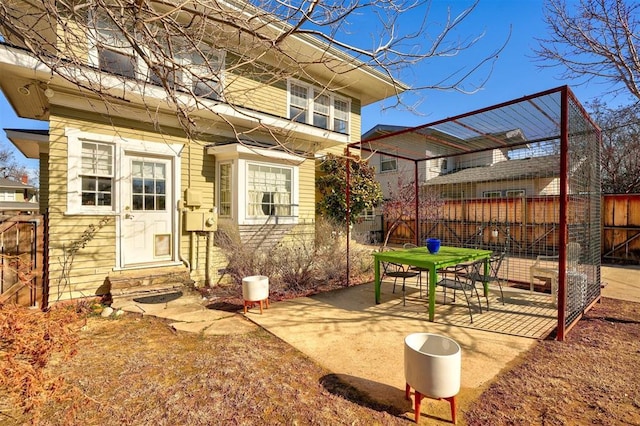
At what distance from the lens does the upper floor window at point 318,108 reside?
8797mm

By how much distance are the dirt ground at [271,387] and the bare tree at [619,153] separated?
14278 millimetres

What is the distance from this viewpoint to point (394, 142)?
53.1 ft

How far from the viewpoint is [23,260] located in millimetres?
4332

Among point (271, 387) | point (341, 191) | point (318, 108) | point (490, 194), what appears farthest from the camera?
point (490, 194)

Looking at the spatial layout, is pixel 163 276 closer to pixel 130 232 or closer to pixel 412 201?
pixel 130 232

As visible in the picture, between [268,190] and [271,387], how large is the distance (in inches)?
207

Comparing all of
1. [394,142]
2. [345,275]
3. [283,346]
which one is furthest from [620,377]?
[394,142]

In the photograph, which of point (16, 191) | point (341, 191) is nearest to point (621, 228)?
point (341, 191)

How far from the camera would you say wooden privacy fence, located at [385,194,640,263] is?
9.65 m

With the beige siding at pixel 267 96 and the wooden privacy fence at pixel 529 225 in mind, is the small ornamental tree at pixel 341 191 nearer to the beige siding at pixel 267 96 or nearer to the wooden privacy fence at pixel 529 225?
the beige siding at pixel 267 96

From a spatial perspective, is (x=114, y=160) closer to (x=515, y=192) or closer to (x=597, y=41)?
(x=597, y=41)

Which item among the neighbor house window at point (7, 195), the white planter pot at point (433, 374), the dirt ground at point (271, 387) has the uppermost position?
the neighbor house window at point (7, 195)

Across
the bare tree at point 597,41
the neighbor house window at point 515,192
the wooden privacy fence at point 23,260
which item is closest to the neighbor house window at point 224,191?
the wooden privacy fence at point 23,260

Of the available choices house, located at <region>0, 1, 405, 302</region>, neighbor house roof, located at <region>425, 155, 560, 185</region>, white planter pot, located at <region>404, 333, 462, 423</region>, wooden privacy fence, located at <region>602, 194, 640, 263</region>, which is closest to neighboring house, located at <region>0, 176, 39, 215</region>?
house, located at <region>0, 1, 405, 302</region>
